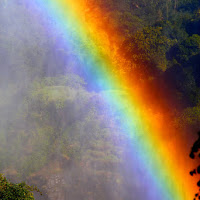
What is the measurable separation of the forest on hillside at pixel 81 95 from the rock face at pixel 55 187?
76 millimetres

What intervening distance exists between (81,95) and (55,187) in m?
10.0

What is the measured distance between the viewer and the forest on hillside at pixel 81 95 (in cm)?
2342

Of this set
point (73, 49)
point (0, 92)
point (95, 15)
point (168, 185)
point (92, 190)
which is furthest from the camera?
point (95, 15)

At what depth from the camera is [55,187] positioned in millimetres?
22172

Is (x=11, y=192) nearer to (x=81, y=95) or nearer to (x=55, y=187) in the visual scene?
(x=55, y=187)

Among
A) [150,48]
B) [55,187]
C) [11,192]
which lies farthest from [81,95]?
[11,192]

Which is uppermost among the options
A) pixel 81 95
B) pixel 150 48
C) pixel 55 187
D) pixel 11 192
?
pixel 150 48

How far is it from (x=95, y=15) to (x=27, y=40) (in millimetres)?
8742

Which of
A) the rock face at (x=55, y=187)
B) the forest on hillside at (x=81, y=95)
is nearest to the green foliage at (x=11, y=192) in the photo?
the rock face at (x=55, y=187)

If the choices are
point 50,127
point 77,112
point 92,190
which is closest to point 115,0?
point 77,112

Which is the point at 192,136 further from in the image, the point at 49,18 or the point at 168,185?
the point at 49,18

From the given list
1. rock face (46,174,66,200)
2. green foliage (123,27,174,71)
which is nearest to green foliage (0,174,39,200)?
rock face (46,174,66,200)

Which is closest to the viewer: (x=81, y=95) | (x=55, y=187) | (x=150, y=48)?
(x=55, y=187)

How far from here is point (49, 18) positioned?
32750 millimetres
